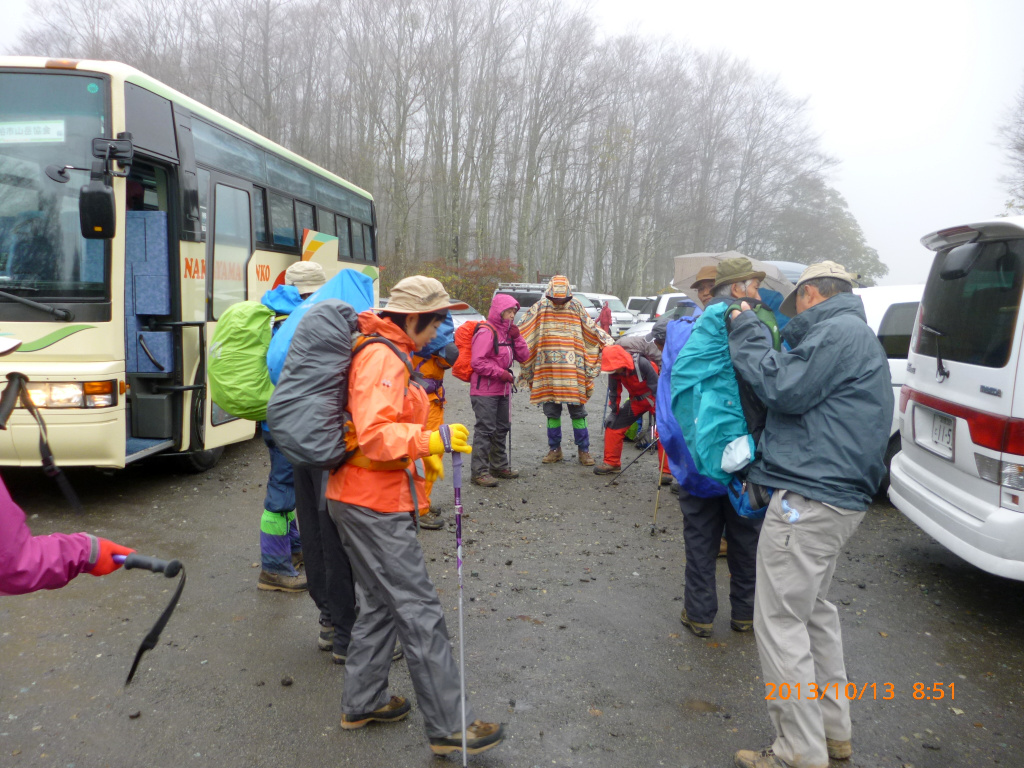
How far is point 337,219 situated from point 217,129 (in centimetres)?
395

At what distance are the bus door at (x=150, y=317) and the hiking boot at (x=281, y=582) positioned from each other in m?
2.36

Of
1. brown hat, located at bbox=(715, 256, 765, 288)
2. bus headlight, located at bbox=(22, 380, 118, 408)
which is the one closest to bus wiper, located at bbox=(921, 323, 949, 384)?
brown hat, located at bbox=(715, 256, 765, 288)

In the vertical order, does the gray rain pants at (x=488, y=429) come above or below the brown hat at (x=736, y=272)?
below

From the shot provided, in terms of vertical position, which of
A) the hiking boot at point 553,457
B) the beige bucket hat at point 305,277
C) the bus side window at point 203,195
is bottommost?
the hiking boot at point 553,457

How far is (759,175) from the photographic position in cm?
5269

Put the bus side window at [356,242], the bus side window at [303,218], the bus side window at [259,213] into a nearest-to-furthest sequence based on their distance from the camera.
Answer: the bus side window at [259,213], the bus side window at [303,218], the bus side window at [356,242]

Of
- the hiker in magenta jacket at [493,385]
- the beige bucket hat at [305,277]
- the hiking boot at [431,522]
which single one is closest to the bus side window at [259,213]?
the hiker in magenta jacket at [493,385]

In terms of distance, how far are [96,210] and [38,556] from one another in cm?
386

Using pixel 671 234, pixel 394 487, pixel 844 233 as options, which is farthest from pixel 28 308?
pixel 844 233

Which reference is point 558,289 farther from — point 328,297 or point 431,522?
point 328,297

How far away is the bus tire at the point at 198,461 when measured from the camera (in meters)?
7.18

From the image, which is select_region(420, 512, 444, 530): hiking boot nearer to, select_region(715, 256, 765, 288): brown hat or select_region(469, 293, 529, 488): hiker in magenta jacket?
select_region(469, 293, 529, 488): hiker in magenta jacket

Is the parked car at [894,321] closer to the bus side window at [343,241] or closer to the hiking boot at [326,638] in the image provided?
the hiking boot at [326,638]

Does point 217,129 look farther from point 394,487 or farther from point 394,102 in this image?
point 394,102
